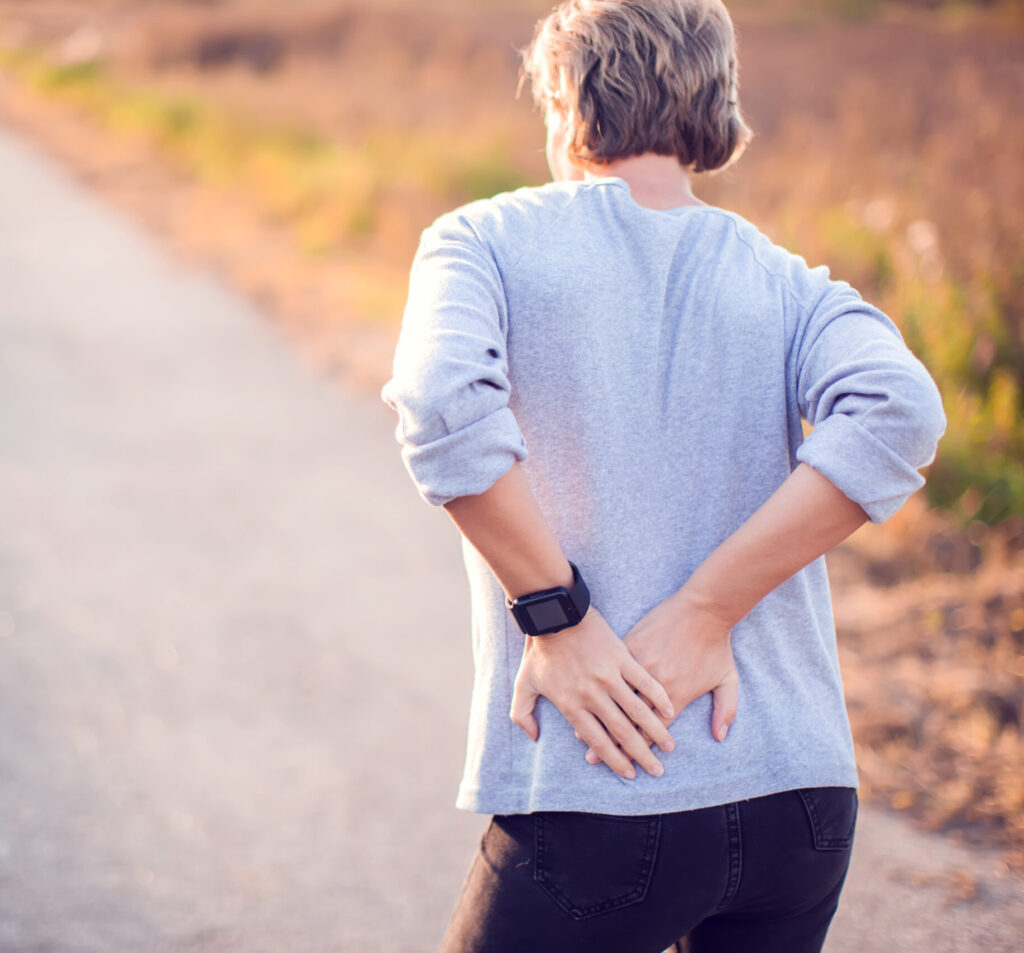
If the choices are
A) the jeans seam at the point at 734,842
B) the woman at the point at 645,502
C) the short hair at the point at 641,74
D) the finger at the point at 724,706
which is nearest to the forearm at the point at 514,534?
the woman at the point at 645,502

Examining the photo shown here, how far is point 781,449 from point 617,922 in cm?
60

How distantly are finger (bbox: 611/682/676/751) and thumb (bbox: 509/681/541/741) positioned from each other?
0.10m

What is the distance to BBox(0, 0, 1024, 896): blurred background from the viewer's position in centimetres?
320

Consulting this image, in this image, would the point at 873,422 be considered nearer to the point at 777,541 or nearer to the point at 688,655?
the point at 777,541

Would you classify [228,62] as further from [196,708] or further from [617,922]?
[617,922]

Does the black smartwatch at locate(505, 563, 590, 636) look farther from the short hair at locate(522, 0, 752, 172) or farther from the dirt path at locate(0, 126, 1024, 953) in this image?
the dirt path at locate(0, 126, 1024, 953)

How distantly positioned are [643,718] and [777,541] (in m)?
0.26

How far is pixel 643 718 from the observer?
1.16 metres

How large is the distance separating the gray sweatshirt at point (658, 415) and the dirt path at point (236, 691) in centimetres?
139

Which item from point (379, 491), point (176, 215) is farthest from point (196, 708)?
point (176, 215)

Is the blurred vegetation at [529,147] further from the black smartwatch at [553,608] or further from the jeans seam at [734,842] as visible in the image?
the jeans seam at [734,842]

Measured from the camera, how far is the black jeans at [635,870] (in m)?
1.16

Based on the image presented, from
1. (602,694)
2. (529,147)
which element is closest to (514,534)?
(602,694)

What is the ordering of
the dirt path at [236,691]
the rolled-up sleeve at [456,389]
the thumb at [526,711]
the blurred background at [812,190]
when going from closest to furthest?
the rolled-up sleeve at [456,389], the thumb at [526,711], the dirt path at [236,691], the blurred background at [812,190]
